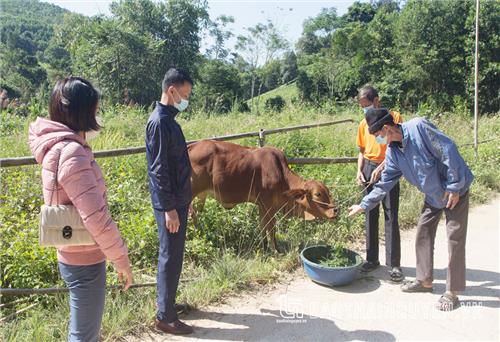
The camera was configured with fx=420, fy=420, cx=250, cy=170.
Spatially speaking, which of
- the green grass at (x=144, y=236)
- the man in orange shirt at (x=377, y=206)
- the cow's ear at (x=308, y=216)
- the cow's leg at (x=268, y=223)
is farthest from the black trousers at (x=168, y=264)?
the man in orange shirt at (x=377, y=206)

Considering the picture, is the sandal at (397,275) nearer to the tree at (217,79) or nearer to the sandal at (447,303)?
the sandal at (447,303)

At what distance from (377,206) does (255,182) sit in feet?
4.62

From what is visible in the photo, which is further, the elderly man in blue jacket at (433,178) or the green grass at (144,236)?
the elderly man in blue jacket at (433,178)

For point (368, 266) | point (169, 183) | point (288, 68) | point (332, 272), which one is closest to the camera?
point (169, 183)

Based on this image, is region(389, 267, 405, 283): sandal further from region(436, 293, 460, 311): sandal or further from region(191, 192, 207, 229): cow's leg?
region(191, 192, 207, 229): cow's leg

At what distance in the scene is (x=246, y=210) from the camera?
555 centimetres

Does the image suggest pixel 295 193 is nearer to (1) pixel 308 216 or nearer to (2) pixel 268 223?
(1) pixel 308 216

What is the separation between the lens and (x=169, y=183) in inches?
123

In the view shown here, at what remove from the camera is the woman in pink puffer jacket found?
2070mm

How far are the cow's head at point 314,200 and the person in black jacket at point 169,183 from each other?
180 cm

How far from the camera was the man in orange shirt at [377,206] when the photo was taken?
450 cm

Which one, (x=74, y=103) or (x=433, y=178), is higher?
(x=74, y=103)

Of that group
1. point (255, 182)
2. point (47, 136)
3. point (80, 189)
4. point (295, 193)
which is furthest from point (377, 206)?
point (47, 136)

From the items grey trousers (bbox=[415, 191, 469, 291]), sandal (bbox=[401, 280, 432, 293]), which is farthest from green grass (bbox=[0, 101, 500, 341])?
grey trousers (bbox=[415, 191, 469, 291])
